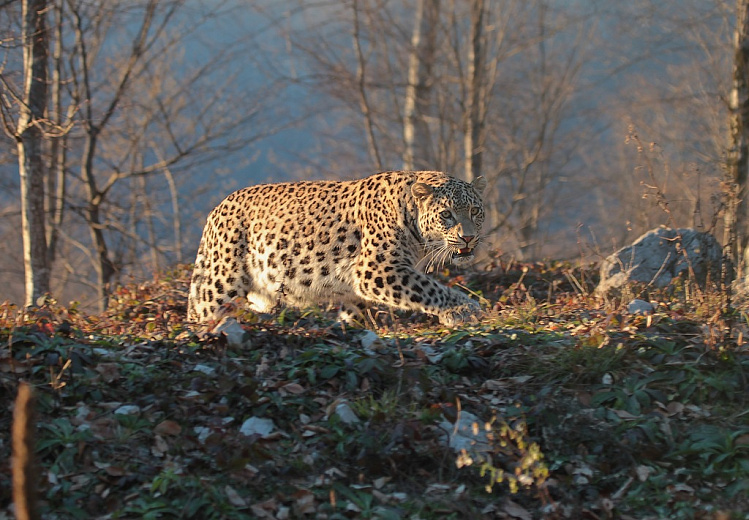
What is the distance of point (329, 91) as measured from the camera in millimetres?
23156

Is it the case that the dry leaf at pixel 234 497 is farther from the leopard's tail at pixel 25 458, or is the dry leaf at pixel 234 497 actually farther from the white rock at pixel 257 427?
the leopard's tail at pixel 25 458

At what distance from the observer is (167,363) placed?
614 centimetres

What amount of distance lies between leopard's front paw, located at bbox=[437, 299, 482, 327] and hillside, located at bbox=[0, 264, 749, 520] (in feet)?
3.83

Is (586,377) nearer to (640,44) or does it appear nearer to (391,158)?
(640,44)

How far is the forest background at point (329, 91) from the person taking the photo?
50.6 ft

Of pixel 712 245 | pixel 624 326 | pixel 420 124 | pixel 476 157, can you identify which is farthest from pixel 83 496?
pixel 420 124

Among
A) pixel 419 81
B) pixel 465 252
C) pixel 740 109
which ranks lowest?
pixel 465 252

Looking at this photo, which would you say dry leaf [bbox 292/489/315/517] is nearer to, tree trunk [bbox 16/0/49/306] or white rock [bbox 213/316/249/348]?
white rock [bbox 213/316/249/348]

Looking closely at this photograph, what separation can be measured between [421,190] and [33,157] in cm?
593

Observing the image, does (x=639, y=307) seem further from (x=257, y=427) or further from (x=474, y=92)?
(x=474, y=92)

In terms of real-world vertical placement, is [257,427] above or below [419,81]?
below

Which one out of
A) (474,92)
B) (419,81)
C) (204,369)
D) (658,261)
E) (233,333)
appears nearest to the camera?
(204,369)

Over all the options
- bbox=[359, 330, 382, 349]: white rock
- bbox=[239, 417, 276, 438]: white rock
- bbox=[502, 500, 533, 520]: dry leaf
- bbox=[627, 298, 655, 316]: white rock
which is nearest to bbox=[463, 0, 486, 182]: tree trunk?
bbox=[627, 298, 655, 316]: white rock

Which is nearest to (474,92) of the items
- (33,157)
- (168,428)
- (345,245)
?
(33,157)
